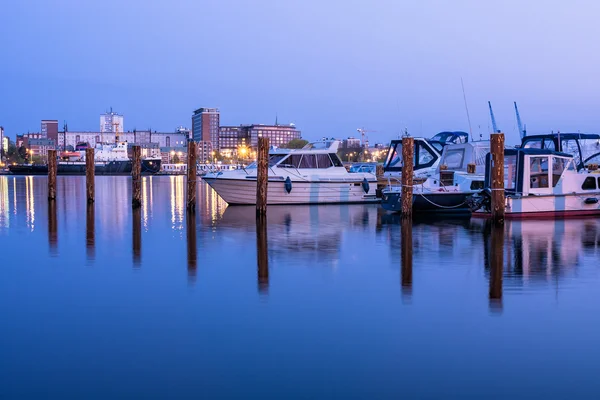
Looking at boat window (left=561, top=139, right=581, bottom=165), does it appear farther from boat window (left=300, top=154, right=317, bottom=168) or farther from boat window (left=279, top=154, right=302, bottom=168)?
boat window (left=279, top=154, right=302, bottom=168)

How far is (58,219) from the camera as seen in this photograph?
27828 millimetres

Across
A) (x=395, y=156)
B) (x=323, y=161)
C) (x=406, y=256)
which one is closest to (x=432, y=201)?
(x=323, y=161)

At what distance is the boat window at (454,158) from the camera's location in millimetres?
35312

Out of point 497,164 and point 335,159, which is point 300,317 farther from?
→ point 335,159

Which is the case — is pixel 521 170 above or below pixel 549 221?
above

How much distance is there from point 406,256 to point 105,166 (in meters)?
117

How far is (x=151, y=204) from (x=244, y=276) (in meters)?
24.7

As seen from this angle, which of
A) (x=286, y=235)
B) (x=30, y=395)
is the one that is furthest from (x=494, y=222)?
(x=30, y=395)

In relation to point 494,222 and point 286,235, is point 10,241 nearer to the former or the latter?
point 286,235

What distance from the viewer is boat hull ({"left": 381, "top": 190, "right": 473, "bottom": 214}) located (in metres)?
28.2

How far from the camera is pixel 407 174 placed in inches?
1016

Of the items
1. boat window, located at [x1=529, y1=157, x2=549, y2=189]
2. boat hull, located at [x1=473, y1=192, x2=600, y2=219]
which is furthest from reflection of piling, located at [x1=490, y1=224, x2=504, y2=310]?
boat window, located at [x1=529, y1=157, x2=549, y2=189]

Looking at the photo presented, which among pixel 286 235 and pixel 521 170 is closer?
pixel 286 235

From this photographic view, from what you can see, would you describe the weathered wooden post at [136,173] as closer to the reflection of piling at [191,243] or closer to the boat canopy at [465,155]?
the reflection of piling at [191,243]
